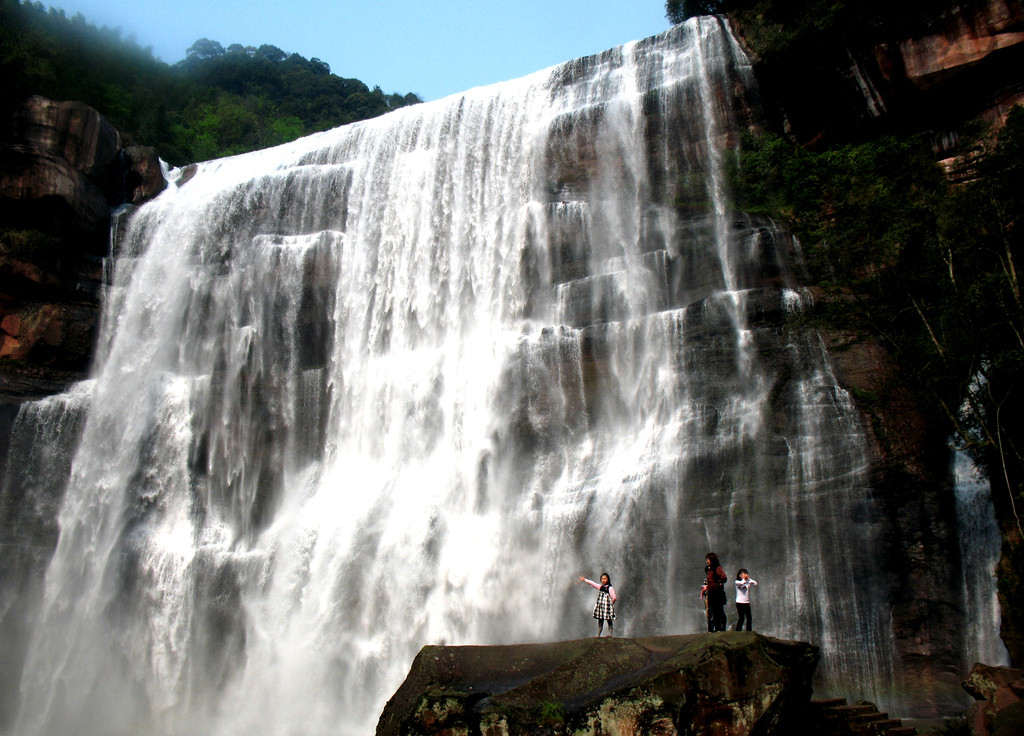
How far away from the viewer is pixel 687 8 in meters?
29.2

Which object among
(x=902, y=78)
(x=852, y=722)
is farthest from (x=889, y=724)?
(x=902, y=78)

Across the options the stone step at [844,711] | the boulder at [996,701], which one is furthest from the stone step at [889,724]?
the boulder at [996,701]

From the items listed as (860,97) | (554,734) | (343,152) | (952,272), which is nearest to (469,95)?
(343,152)

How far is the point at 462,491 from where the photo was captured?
18.7 m

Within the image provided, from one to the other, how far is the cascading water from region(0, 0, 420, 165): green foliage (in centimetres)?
950

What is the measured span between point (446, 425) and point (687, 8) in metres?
20.0

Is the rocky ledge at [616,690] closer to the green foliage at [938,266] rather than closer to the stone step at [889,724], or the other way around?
the stone step at [889,724]

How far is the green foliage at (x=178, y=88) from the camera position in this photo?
101 ft

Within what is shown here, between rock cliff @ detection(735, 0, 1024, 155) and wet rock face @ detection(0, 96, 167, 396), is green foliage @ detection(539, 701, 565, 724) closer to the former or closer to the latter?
rock cliff @ detection(735, 0, 1024, 155)

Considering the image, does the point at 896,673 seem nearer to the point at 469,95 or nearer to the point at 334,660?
the point at 334,660

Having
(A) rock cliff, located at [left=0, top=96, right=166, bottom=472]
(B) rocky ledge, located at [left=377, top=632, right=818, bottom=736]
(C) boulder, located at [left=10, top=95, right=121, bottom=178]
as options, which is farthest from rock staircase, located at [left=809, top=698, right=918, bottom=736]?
(C) boulder, located at [left=10, top=95, right=121, bottom=178]

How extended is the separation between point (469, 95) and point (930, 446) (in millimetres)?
19007

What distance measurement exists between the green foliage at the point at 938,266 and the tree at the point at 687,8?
1127 cm

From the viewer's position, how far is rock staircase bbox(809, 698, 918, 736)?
34.9 feet
